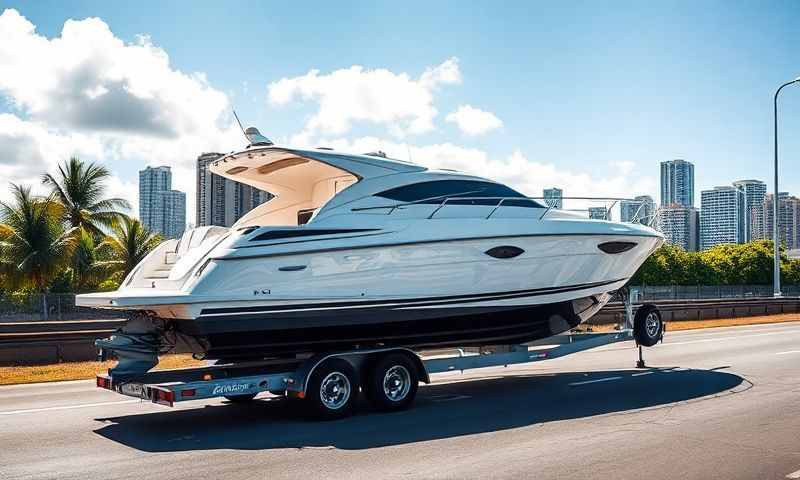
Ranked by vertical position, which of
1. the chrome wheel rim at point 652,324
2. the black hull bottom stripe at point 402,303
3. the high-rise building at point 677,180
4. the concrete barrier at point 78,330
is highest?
the high-rise building at point 677,180

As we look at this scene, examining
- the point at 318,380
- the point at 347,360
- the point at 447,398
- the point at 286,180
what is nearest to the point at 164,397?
the point at 318,380

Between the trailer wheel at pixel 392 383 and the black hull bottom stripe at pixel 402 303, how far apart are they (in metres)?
0.75

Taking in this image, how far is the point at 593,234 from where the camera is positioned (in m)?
12.7

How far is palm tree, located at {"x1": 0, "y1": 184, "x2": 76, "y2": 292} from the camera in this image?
106ft

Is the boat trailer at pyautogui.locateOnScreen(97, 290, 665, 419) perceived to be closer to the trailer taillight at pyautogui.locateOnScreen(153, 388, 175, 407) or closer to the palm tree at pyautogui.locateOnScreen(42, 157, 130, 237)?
the trailer taillight at pyautogui.locateOnScreen(153, 388, 175, 407)

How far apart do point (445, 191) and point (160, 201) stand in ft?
418

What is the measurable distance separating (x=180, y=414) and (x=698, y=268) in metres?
60.9

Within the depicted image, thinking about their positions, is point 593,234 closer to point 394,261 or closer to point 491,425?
point 394,261

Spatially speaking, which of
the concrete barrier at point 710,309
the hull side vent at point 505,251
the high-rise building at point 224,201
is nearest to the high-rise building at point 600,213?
the hull side vent at point 505,251

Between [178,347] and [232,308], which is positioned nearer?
[232,308]

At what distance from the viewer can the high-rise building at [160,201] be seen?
405ft

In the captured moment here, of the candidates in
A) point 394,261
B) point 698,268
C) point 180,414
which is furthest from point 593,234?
point 698,268

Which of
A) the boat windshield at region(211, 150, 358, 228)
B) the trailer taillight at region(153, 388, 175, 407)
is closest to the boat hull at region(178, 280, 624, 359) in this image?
the trailer taillight at region(153, 388, 175, 407)

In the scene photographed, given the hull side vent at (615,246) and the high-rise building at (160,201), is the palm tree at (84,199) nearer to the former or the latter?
the hull side vent at (615,246)
